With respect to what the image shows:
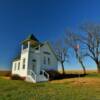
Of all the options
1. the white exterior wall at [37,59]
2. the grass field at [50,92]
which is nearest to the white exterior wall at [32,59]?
the white exterior wall at [37,59]

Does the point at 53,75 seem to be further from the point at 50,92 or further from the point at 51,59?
Answer: the point at 50,92

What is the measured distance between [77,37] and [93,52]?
5637 mm

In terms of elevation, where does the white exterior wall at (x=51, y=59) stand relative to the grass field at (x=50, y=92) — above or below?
above

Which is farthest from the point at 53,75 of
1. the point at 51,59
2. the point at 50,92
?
the point at 50,92

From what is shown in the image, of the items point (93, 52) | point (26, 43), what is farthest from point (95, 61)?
point (26, 43)

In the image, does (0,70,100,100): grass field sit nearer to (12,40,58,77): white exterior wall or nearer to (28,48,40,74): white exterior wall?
(12,40,58,77): white exterior wall

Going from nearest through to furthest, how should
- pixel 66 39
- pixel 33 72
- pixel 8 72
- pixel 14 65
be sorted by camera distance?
pixel 33 72, pixel 14 65, pixel 66 39, pixel 8 72

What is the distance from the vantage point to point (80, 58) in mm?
50750

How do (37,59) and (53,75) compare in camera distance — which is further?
(37,59)

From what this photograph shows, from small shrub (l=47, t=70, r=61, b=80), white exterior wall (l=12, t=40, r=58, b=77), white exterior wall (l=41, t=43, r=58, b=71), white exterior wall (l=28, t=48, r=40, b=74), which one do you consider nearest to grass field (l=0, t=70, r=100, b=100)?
small shrub (l=47, t=70, r=61, b=80)

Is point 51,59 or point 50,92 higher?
point 51,59

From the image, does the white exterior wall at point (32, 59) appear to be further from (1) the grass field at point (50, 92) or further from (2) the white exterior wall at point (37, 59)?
(1) the grass field at point (50, 92)

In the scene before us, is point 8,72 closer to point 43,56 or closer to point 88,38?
point 43,56

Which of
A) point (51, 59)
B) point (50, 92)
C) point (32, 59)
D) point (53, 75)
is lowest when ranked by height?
point (50, 92)
